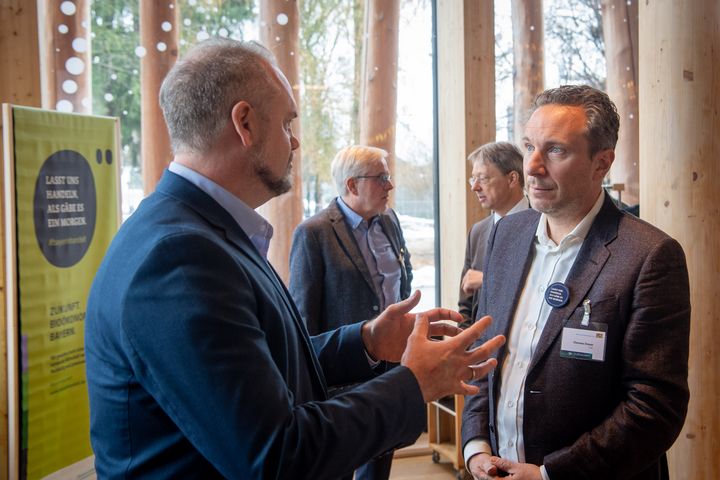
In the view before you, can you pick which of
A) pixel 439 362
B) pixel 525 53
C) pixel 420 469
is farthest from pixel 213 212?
pixel 525 53

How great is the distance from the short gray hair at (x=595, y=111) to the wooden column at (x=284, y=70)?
227cm

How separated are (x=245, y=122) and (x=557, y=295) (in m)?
0.98

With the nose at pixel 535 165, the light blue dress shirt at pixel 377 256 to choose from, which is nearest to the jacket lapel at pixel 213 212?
the nose at pixel 535 165

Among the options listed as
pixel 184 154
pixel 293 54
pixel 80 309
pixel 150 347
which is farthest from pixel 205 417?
pixel 293 54

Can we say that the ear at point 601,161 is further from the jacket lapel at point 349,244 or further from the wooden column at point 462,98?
the wooden column at point 462,98

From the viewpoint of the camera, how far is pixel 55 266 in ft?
9.41

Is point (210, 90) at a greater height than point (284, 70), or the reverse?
point (284, 70)

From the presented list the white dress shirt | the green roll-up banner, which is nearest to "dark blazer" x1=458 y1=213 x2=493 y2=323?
the white dress shirt

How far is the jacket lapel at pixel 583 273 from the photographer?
5.42 ft

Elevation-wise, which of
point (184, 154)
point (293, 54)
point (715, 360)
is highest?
point (293, 54)

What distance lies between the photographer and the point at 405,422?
1.11 meters

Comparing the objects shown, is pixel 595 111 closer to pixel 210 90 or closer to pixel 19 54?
pixel 210 90

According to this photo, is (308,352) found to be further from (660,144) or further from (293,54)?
(293,54)

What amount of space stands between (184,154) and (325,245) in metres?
1.93
